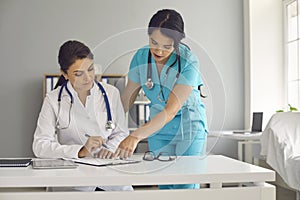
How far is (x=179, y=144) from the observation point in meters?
1.75

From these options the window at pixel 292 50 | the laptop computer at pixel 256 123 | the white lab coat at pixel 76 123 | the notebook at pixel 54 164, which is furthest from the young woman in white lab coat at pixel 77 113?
the window at pixel 292 50

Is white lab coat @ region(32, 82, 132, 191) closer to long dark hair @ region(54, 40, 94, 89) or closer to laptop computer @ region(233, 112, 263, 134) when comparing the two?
long dark hair @ region(54, 40, 94, 89)

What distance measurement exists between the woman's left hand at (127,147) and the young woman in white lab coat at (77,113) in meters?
0.06

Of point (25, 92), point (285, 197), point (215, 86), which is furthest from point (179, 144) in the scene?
point (25, 92)

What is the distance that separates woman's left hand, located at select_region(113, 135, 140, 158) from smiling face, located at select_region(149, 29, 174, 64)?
10.8 inches

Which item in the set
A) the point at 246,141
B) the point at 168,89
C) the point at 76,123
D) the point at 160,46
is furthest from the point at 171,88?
the point at 246,141

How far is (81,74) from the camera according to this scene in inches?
67.8

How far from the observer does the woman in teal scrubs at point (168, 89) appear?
162 centimetres

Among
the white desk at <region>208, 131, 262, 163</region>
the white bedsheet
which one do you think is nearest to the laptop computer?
the white desk at <region>208, 131, 262, 163</region>

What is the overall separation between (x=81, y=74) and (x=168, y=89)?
32 cm

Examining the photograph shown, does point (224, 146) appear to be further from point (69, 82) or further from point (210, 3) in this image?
point (69, 82)

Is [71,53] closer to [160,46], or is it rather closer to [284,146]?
[160,46]

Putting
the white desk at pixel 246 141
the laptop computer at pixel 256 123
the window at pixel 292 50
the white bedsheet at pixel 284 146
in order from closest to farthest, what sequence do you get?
the white bedsheet at pixel 284 146
the white desk at pixel 246 141
the laptop computer at pixel 256 123
the window at pixel 292 50

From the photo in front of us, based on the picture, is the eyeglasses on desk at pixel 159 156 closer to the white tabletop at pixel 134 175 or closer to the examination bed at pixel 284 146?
the white tabletop at pixel 134 175
